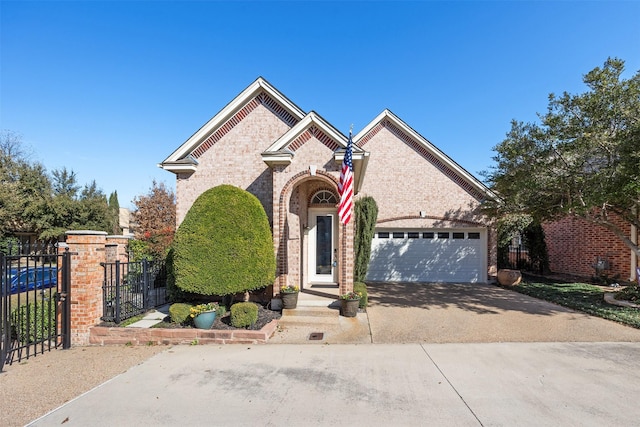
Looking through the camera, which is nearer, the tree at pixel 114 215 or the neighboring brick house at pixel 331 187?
the neighboring brick house at pixel 331 187

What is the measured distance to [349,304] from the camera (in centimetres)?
782

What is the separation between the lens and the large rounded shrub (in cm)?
716

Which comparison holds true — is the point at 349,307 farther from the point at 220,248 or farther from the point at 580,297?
the point at 580,297

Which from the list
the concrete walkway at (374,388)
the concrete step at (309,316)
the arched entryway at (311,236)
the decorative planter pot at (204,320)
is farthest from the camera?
the arched entryway at (311,236)

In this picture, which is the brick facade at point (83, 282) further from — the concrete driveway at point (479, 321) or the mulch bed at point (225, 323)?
the concrete driveway at point (479, 321)

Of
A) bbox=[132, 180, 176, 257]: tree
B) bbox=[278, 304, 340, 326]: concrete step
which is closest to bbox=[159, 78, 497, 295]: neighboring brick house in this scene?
bbox=[278, 304, 340, 326]: concrete step

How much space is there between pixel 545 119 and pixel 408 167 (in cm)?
555

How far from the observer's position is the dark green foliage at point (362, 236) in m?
10.4

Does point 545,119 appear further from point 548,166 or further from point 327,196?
point 327,196

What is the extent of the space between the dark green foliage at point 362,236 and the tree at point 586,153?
4569mm

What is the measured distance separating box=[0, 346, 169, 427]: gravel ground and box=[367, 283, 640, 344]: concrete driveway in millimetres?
4636

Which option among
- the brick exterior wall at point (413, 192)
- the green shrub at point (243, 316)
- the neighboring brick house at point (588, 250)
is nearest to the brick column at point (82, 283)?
the green shrub at point (243, 316)

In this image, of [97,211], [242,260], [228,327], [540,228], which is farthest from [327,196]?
[97,211]

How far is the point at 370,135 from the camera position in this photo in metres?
14.5
